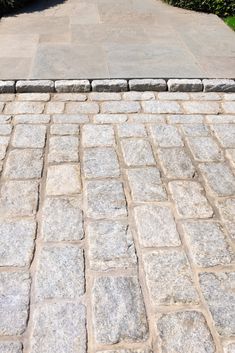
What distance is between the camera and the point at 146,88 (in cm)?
520

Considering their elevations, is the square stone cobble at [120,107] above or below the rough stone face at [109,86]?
below

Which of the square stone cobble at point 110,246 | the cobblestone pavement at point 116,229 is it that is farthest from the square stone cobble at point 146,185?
the square stone cobble at point 110,246

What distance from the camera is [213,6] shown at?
788 cm

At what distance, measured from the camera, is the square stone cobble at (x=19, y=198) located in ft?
10.2

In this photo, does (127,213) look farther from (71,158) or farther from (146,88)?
(146,88)

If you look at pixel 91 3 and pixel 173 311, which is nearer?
pixel 173 311

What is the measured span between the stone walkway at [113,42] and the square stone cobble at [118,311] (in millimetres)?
3422

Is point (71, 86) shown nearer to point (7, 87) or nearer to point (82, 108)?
point (82, 108)

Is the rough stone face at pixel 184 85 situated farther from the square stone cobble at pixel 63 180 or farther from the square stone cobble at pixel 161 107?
the square stone cobble at pixel 63 180

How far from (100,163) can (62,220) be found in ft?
2.90

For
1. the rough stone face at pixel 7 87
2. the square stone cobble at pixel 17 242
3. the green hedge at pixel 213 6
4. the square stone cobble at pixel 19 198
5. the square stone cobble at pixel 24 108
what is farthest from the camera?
the green hedge at pixel 213 6

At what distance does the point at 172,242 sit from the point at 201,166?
1140 mm

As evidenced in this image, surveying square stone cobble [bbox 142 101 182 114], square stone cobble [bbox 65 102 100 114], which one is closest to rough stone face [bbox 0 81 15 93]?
square stone cobble [bbox 65 102 100 114]

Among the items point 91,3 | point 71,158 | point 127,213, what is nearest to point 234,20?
point 91,3
